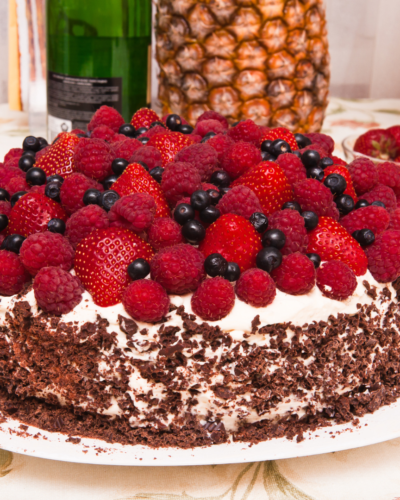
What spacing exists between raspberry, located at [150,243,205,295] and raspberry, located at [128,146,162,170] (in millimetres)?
331

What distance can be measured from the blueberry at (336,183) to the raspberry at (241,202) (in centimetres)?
21

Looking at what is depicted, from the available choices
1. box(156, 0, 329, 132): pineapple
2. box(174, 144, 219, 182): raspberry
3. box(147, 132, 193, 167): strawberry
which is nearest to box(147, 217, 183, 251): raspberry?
→ box(174, 144, 219, 182): raspberry

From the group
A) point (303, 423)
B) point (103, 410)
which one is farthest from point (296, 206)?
point (103, 410)

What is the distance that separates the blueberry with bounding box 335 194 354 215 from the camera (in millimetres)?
1376

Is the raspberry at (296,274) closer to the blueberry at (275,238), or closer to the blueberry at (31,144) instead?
the blueberry at (275,238)

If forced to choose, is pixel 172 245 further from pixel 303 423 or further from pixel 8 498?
pixel 8 498

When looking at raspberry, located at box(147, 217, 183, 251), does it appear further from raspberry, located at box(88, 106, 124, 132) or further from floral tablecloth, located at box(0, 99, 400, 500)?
raspberry, located at box(88, 106, 124, 132)

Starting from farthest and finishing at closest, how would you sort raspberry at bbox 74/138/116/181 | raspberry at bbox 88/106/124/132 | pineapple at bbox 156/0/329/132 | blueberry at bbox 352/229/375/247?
pineapple at bbox 156/0/329/132
raspberry at bbox 88/106/124/132
raspberry at bbox 74/138/116/181
blueberry at bbox 352/229/375/247

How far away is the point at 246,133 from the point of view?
1.59 meters

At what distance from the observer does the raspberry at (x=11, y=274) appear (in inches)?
45.7

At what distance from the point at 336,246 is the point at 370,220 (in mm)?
142

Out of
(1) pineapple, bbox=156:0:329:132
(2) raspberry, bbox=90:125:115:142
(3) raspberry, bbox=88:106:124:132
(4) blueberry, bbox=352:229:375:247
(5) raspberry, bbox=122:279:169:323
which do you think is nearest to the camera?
(5) raspberry, bbox=122:279:169:323

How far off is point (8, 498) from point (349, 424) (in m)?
0.66

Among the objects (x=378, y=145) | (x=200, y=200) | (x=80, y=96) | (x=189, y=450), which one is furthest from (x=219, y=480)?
(x=80, y=96)
